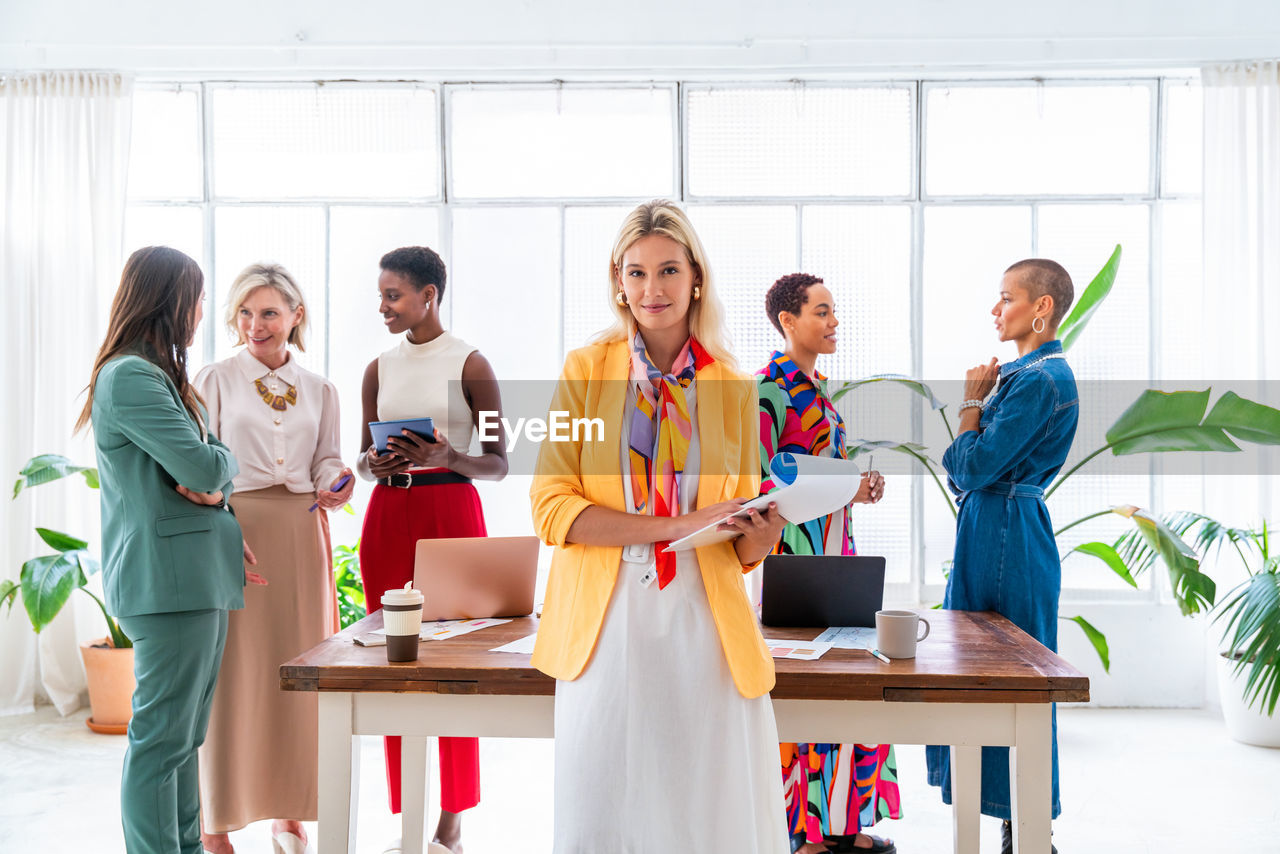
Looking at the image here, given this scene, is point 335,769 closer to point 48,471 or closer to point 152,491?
point 152,491

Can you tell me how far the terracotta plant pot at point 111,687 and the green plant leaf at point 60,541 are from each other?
463 millimetres

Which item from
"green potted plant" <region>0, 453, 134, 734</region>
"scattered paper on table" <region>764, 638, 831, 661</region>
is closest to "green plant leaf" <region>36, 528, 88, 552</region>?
"green potted plant" <region>0, 453, 134, 734</region>

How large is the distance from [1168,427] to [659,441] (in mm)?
2509

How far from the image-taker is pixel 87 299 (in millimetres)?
4582

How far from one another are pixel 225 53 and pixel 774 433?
355cm

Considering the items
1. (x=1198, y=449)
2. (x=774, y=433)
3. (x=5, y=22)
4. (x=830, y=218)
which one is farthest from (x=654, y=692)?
(x=5, y=22)

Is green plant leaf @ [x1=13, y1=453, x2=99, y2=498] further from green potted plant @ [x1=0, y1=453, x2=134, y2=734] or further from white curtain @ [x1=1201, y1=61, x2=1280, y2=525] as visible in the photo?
white curtain @ [x1=1201, y1=61, x2=1280, y2=525]

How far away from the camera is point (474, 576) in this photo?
2336 millimetres

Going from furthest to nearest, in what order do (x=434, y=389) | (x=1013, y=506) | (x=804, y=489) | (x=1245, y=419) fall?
(x=1245, y=419), (x=434, y=389), (x=1013, y=506), (x=804, y=489)

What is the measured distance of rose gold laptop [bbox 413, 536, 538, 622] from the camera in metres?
2.28

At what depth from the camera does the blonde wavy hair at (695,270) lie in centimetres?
171

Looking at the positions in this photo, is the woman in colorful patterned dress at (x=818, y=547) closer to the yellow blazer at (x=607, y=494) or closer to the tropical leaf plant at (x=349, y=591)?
the yellow blazer at (x=607, y=494)

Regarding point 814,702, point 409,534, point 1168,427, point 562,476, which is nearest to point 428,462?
point 409,534

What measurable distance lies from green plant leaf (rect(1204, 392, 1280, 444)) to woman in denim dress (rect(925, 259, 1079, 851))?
40.3 inches
